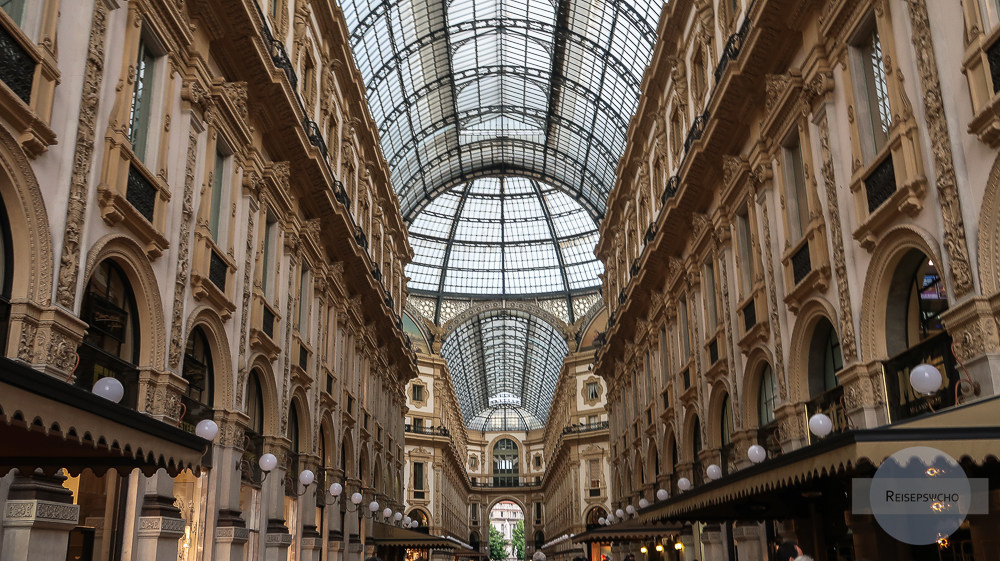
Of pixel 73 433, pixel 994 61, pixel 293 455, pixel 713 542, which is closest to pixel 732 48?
pixel 994 61

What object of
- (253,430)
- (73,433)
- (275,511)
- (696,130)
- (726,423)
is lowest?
(275,511)

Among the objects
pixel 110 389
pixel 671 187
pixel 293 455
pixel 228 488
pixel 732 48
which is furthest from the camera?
pixel 671 187

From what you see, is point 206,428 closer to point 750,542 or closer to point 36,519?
point 36,519

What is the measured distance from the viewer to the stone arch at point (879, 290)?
41.9ft

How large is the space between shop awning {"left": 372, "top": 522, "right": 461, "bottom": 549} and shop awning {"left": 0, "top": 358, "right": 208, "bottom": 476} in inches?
1008

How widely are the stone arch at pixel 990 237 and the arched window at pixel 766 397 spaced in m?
9.04

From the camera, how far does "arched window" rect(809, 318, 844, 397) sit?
16281mm

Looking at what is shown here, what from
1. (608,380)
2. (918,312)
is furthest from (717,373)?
(608,380)

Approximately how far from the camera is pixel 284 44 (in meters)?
22.0

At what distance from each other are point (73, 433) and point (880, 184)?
37.2 ft

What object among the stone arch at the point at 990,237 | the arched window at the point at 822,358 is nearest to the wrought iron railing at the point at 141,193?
the stone arch at the point at 990,237

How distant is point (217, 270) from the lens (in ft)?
57.1

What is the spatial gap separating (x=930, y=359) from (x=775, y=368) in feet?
19.6

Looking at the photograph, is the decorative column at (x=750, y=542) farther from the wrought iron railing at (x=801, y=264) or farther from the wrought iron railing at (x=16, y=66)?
the wrought iron railing at (x=16, y=66)
